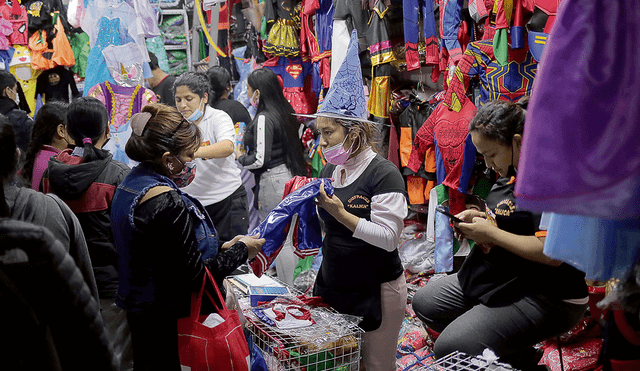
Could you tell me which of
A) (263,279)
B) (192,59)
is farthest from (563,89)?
(192,59)

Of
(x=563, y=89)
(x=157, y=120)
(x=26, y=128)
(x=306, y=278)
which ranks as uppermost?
(x=563, y=89)

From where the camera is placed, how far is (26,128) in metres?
3.78

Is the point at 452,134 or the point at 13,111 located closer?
the point at 452,134

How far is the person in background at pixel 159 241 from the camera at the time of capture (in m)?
A: 1.72

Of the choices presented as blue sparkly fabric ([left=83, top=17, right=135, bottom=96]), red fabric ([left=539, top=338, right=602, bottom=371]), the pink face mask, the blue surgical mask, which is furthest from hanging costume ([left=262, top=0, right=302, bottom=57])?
red fabric ([left=539, top=338, right=602, bottom=371])

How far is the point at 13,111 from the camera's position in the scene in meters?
3.81

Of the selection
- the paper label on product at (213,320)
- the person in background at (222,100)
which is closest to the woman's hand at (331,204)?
the paper label on product at (213,320)

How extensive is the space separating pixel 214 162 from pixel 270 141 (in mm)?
597

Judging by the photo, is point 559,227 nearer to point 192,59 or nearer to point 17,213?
point 17,213

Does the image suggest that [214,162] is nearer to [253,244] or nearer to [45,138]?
[45,138]

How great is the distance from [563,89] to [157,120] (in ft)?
4.60

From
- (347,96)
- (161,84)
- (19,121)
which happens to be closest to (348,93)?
(347,96)

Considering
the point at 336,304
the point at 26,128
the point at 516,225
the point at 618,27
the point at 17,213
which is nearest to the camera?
the point at 618,27

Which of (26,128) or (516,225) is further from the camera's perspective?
(26,128)
